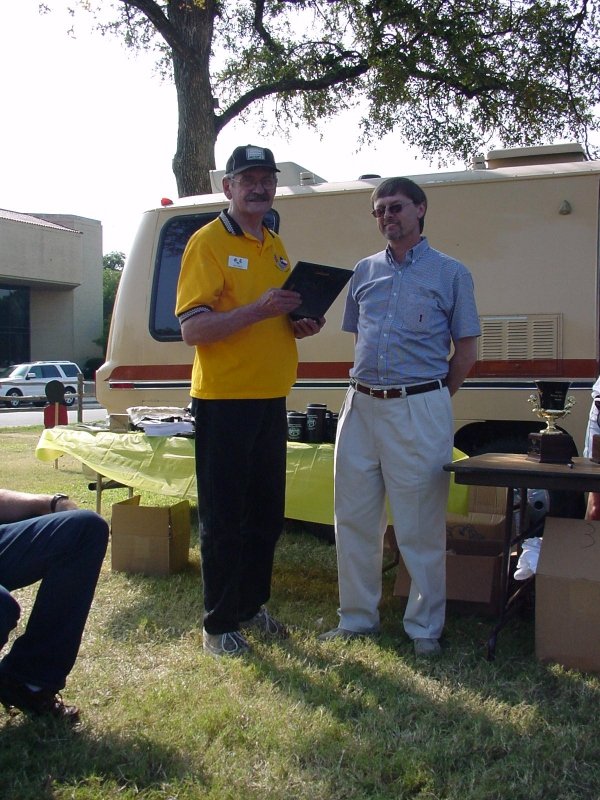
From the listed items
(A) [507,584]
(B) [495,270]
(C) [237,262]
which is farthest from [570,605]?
(B) [495,270]

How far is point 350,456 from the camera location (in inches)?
138

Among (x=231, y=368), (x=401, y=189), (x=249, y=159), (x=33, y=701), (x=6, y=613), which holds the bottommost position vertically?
(x=33, y=701)

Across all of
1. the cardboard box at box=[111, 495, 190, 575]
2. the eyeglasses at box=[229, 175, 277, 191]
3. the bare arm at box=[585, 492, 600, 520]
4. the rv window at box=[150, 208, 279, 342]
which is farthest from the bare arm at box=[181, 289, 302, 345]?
the rv window at box=[150, 208, 279, 342]

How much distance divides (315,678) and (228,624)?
47 cm

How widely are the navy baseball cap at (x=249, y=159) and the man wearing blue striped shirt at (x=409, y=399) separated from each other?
457mm

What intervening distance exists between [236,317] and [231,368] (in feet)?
0.77

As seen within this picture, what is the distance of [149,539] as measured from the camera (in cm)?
458

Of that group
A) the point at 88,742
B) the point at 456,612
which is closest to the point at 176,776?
the point at 88,742

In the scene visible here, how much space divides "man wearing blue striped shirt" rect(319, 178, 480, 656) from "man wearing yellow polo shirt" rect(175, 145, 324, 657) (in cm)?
34

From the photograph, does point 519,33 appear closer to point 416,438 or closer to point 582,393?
point 582,393

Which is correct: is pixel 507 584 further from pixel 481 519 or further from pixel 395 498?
pixel 481 519

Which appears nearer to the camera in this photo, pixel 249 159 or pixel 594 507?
pixel 249 159

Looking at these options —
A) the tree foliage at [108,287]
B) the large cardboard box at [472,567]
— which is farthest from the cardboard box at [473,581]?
the tree foliage at [108,287]

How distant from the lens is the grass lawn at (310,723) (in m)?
2.36
